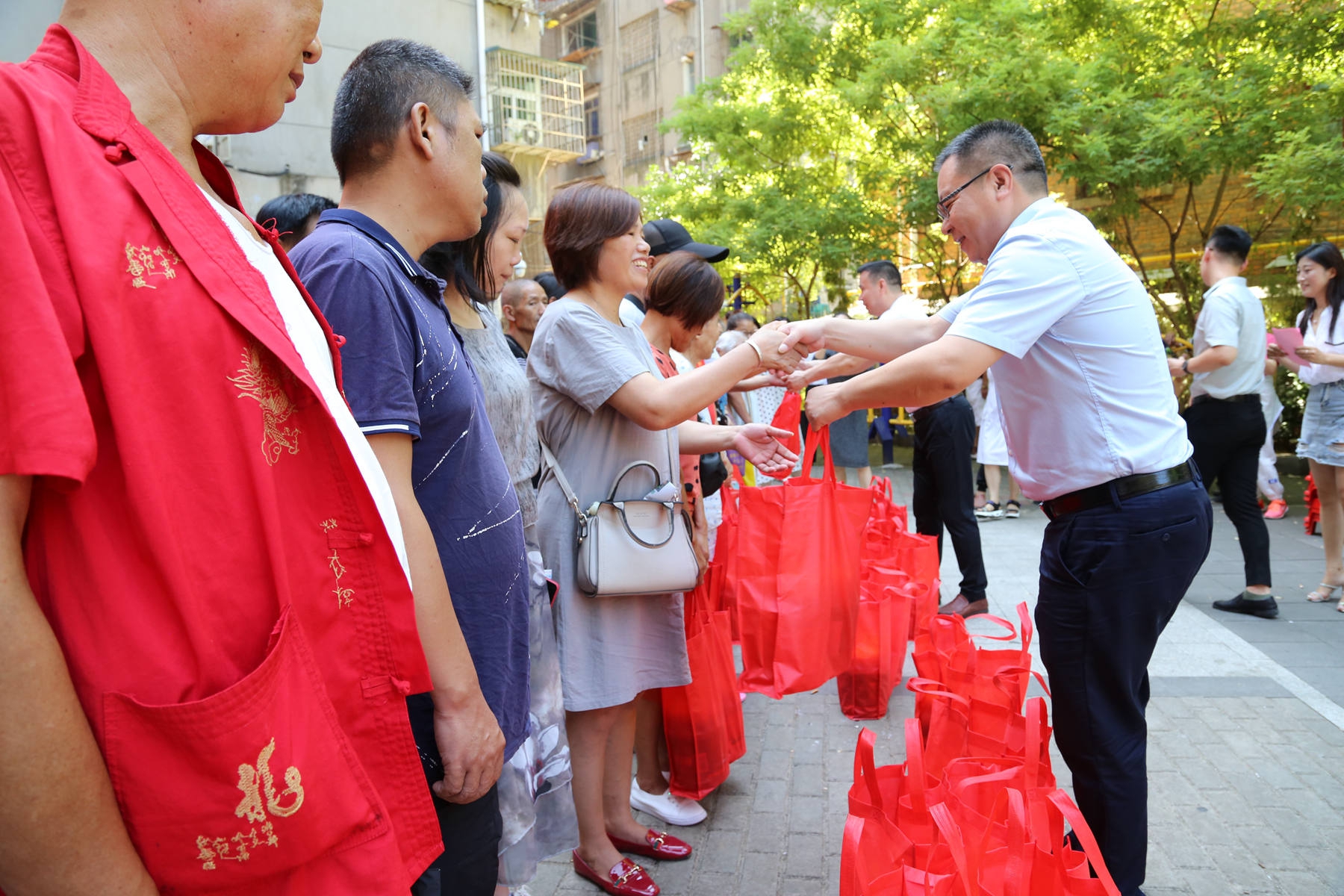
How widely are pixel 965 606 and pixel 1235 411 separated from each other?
201cm

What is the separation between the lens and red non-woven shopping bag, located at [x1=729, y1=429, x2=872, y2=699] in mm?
3232

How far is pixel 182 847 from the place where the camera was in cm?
84

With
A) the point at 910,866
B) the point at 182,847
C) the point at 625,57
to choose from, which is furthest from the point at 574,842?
the point at 625,57

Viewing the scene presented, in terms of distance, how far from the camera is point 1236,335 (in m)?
5.15

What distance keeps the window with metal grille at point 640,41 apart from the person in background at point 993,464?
83.7ft

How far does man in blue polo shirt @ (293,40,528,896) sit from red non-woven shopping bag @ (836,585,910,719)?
2.34 metres

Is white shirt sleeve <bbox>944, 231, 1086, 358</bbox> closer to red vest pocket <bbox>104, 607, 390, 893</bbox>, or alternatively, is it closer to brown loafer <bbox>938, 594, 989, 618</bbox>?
red vest pocket <bbox>104, 607, 390, 893</bbox>

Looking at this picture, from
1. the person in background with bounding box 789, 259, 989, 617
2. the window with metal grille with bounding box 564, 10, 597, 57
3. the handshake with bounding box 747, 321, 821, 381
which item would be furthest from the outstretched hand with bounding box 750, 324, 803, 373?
the window with metal grille with bounding box 564, 10, 597, 57

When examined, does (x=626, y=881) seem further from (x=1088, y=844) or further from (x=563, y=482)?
(x=1088, y=844)

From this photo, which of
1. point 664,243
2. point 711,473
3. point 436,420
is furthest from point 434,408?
point 664,243

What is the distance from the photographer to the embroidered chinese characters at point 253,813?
33.3 inches

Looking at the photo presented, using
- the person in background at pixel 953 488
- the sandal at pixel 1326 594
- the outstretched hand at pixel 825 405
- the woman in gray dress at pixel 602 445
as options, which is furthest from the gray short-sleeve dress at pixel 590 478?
the sandal at pixel 1326 594

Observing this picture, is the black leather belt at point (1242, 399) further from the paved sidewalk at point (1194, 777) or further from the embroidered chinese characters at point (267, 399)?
the embroidered chinese characters at point (267, 399)

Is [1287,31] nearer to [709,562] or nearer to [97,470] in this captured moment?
[709,562]
